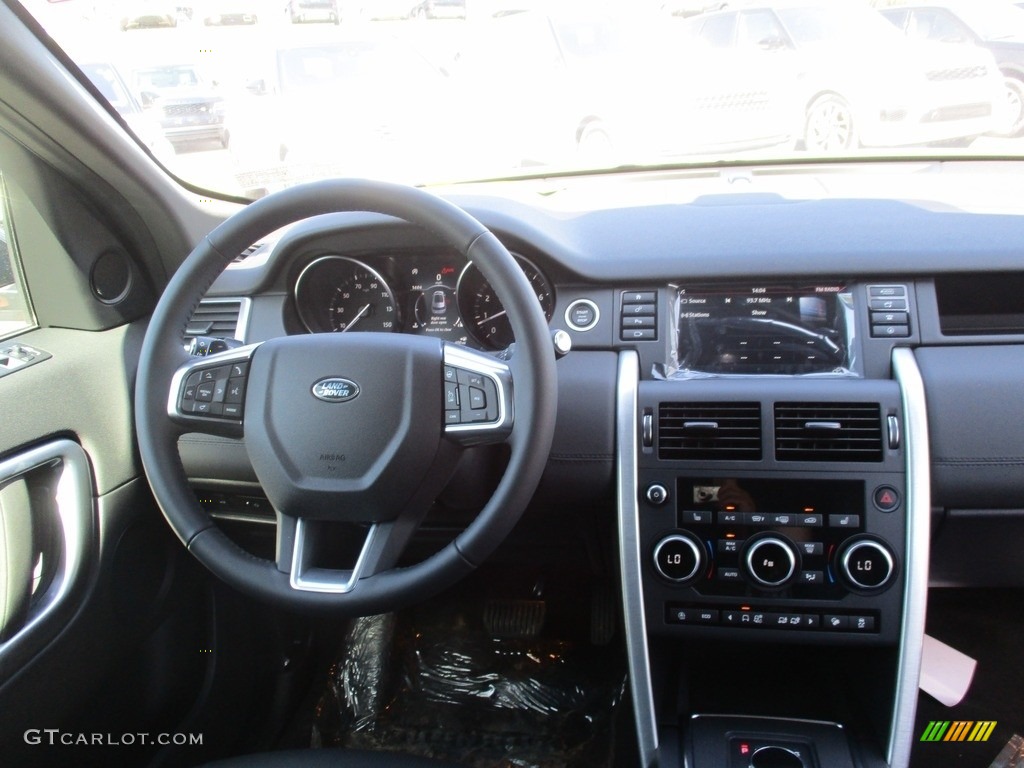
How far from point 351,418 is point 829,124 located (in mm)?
1995

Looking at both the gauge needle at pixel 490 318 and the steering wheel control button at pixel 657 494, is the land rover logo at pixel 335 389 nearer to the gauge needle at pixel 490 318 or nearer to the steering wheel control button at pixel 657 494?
the gauge needle at pixel 490 318

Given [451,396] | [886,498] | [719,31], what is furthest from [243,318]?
[719,31]

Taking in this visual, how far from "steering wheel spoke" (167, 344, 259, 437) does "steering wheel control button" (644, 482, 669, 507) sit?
2.79ft

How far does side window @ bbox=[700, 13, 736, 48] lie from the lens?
311cm

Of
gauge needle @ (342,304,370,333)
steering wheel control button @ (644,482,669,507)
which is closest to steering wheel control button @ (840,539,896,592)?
steering wheel control button @ (644,482,669,507)

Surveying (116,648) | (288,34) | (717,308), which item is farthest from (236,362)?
(288,34)

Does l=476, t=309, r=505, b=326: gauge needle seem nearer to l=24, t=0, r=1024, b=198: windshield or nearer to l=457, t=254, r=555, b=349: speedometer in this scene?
l=457, t=254, r=555, b=349: speedometer

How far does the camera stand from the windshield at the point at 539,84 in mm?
2430

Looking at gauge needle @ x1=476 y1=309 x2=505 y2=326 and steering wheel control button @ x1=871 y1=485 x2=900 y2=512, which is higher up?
gauge needle @ x1=476 y1=309 x2=505 y2=326

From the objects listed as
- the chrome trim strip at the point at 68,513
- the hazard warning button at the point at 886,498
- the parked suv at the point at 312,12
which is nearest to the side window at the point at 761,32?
the parked suv at the point at 312,12

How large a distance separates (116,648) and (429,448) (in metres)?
0.99

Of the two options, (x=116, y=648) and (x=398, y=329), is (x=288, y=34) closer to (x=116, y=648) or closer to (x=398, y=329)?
(x=398, y=329)

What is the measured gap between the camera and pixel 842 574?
180cm

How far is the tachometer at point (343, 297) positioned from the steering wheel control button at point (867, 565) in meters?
1.15
